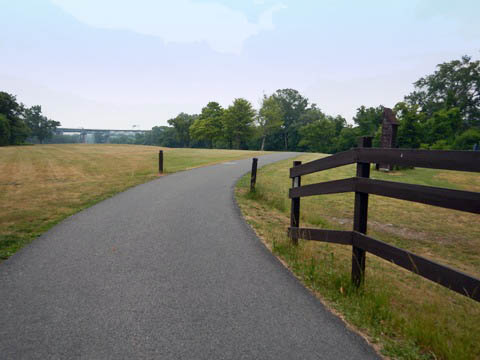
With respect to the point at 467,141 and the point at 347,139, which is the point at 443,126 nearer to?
the point at 467,141

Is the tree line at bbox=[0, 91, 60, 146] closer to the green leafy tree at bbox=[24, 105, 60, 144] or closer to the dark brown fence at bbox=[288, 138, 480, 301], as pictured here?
the green leafy tree at bbox=[24, 105, 60, 144]

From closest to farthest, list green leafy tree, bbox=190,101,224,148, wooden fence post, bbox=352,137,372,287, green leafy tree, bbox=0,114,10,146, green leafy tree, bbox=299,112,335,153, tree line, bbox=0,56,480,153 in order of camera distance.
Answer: wooden fence post, bbox=352,137,372,287, tree line, bbox=0,56,480,153, green leafy tree, bbox=0,114,10,146, green leafy tree, bbox=190,101,224,148, green leafy tree, bbox=299,112,335,153

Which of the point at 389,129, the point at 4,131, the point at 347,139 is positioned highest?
the point at 347,139

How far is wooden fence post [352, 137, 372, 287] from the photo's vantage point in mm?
3479

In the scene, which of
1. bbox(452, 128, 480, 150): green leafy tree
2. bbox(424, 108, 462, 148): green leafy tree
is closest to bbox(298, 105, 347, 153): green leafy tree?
bbox(424, 108, 462, 148): green leafy tree

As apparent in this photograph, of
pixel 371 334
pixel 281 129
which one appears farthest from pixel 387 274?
pixel 281 129

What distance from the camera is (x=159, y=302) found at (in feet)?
10.7

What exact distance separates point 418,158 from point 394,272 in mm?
3367

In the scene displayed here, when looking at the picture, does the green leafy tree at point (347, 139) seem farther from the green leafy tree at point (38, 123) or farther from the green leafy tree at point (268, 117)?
the green leafy tree at point (38, 123)

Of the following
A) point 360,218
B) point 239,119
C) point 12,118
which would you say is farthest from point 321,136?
point 12,118

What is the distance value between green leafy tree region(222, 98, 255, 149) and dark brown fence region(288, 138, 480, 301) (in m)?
69.6

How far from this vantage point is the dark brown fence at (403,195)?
7.66ft

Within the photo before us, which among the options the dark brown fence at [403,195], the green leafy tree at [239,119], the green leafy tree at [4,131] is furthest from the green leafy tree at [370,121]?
the green leafy tree at [4,131]

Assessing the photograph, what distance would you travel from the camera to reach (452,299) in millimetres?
4359
